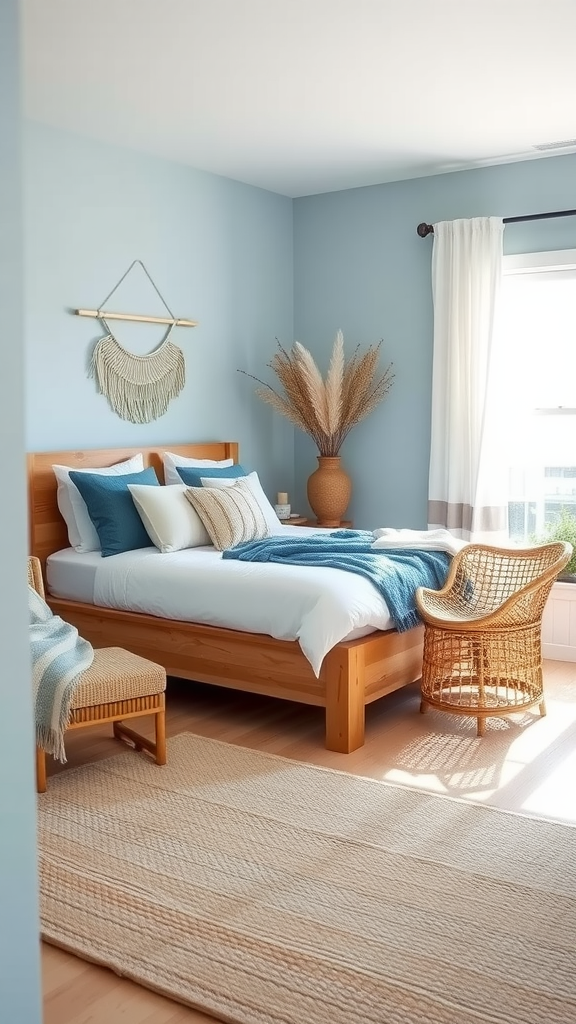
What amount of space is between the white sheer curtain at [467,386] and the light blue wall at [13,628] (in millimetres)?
4182

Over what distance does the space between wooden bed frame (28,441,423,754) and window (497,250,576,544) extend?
1651 millimetres

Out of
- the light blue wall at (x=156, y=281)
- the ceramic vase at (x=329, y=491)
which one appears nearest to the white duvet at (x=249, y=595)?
the light blue wall at (x=156, y=281)

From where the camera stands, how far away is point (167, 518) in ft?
15.2

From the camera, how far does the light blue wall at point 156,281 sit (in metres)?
4.75

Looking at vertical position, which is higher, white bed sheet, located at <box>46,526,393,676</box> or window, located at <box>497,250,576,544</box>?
window, located at <box>497,250,576,544</box>

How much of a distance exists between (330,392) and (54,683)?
301 centimetres

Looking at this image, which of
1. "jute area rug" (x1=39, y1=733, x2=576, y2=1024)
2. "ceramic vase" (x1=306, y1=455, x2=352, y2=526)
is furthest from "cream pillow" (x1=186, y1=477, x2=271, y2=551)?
"jute area rug" (x1=39, y1=733, x2=576, y2=1024)

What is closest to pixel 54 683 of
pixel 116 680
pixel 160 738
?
pixel 116 680

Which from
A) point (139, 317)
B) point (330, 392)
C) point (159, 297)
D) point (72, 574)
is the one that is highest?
point (159, 297)

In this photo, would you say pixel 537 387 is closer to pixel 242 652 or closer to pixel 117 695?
pixel 242 652

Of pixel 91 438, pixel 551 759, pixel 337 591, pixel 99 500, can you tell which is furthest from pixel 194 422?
pixel 551 759

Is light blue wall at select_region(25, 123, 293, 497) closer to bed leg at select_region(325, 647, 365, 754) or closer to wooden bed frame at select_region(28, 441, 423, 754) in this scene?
wooden bed frame at select_region(28, 441, 423, 754)

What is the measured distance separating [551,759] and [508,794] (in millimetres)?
411

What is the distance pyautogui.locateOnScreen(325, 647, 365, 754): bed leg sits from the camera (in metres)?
3.73
